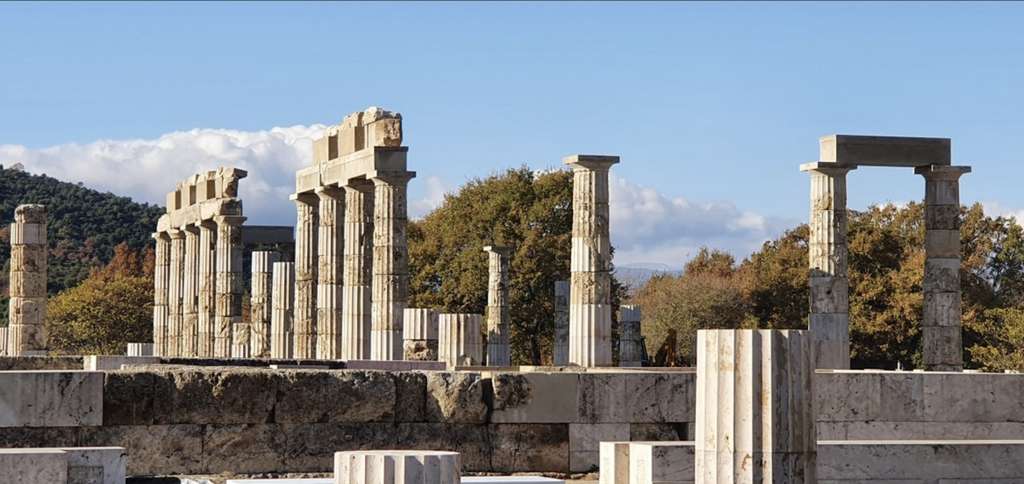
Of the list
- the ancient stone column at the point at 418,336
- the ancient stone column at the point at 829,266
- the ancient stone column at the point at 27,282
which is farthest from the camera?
the ancient stone column at the point at 27,282

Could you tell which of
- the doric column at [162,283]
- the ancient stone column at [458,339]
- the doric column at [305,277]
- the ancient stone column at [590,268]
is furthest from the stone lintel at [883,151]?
the doric column at [162,283]

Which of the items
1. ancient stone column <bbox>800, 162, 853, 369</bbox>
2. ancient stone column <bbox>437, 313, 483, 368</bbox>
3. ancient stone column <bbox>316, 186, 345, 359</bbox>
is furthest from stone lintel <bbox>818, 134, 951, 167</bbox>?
ancient stone column <bbox>316, 186, 345, 359</bbox>

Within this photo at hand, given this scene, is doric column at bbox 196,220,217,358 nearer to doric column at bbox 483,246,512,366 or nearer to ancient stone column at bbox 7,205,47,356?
ancient stone column at bbox 7,205,47,356

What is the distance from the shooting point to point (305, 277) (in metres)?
42.7

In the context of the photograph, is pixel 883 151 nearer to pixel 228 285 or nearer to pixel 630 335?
pixel 630 335

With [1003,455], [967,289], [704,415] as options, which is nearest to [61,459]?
[704,415]

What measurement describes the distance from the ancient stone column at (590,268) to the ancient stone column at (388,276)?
3.66 m

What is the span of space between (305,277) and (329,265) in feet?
9.48

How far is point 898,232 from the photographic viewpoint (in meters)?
64.9

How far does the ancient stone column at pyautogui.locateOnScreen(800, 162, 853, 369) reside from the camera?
118 ft

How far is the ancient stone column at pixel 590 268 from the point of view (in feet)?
121

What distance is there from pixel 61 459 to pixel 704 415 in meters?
4.32

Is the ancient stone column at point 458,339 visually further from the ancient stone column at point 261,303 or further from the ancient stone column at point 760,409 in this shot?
the ancient stone column at point 760,409

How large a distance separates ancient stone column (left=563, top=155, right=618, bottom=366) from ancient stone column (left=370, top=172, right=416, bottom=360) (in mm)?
3656
